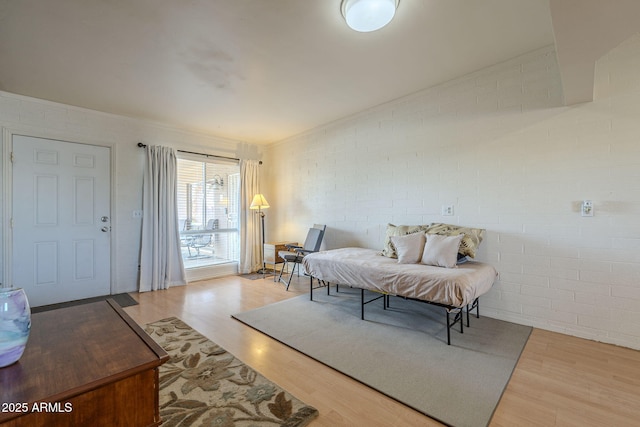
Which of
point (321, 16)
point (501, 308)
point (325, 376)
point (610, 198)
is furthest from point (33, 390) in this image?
point (610, 198)

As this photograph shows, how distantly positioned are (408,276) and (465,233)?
3.03 feet

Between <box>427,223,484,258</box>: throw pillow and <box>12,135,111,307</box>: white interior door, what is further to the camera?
<box>12,135,111,307</box>: white interior door

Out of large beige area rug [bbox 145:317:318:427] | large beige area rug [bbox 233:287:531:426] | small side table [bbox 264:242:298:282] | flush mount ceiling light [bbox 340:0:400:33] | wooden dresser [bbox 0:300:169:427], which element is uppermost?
flush mount ceiling light [bbox 340:0:400:33]

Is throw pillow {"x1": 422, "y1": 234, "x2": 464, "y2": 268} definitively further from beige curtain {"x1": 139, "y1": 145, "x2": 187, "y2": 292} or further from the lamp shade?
beige curtain {"x1": 139, "y1": 145, "x2": 187, "y2": 292}

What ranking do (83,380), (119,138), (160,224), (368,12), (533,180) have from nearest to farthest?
(83,380), (368,12), (533,180), (119,138), (160,224)

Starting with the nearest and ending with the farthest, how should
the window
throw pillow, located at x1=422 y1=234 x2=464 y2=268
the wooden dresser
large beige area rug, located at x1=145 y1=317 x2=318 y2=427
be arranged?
the wooden dresser
large beige area rug, located at x1=145 y1=317 x2=318 y2=427
throw pillow, located at x1=422 y1=234 x2=464 y2=268
the window

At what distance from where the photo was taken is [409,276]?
2.58 metres

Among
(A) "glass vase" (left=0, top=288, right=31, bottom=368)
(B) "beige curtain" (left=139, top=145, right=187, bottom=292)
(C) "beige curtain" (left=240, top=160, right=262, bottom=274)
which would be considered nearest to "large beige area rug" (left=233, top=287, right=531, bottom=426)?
(A) "glass vase" (left=0, top=288, right=31, bottom=368)

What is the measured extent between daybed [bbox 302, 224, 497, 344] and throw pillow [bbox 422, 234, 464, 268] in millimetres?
29

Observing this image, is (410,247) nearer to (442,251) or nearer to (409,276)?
(442,251)

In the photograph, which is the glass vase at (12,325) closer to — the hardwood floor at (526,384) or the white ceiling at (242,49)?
the hardwood floor at (526,384)

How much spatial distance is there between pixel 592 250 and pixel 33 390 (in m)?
3.66

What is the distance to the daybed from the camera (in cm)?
235

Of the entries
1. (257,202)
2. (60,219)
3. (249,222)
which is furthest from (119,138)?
(249,222)
